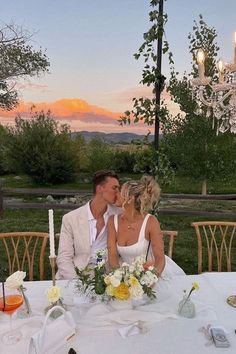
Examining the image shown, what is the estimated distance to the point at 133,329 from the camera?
1.77 m

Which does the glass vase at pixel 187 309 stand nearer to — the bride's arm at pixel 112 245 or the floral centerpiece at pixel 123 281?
the floral centerpiece at pixel 123 281

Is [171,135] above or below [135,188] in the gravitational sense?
above

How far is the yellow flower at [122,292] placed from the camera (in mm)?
1761

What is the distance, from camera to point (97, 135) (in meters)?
17.3

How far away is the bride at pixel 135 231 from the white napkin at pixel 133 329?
826 mm

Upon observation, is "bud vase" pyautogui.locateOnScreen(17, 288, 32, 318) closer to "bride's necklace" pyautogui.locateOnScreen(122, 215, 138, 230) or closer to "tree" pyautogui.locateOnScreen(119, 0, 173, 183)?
"bride's necklace" pyautogui.locateOnScreen(122, 215, 138, 230)

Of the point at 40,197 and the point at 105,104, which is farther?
the point at 40,197

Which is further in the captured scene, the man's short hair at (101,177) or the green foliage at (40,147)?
the green foliage at (40,147)

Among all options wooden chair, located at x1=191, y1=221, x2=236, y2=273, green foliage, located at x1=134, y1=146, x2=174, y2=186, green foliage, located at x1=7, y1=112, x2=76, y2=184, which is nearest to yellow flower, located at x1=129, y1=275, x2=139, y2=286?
wooden chair, located at x1=191, y1=221, x2=236, y2=273

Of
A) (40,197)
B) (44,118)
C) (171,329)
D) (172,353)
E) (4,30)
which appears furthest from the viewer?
(44,118)

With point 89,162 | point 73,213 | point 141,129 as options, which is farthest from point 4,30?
point 89,162

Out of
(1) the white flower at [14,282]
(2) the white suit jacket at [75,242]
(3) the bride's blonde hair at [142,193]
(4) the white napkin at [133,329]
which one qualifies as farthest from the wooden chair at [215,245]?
(1) the white flower at [14,282]

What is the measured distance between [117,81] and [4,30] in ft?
8.51

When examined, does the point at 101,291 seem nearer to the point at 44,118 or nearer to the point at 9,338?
the point at 9,338
